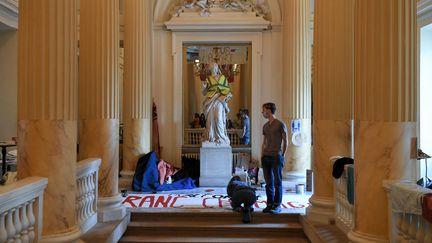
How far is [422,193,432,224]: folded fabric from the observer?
11.4 feet

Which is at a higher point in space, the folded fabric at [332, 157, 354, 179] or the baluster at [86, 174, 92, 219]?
the folded fabric at [332, 157, 354, 179]

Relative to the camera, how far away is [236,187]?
7.68m

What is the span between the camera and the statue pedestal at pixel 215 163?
1080 cm

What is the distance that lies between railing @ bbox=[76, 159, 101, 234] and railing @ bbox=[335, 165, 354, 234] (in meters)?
3.39

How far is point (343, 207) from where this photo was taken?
6.12 metres

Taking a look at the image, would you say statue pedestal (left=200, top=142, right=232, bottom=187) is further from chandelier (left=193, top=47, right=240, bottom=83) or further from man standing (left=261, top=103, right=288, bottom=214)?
chandelier (left=193, top=47, right=240, bottom=83)

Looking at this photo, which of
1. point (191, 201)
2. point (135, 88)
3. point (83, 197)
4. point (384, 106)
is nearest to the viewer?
point (384, 106)

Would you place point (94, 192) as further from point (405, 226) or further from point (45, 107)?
point (405, 226)

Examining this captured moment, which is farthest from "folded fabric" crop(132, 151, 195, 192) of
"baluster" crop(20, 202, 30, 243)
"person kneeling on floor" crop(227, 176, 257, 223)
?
"baluster" crop(20, 202, 30, 243)

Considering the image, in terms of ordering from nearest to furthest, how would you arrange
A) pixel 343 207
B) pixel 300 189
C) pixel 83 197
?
pixel 83 197, pixel 343 207, pixel 300 189

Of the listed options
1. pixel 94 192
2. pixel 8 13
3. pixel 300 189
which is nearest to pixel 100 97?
pixel 94 192

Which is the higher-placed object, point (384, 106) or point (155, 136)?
point (384, 106)

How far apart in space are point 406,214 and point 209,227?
3607mm

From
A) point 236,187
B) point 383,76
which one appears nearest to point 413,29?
point 383,76
